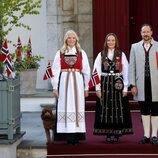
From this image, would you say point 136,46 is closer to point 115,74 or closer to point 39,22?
point 115,74

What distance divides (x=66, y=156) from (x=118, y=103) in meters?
1.05

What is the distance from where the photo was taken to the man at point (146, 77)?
929cm

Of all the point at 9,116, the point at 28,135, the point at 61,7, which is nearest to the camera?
the point at 9,116

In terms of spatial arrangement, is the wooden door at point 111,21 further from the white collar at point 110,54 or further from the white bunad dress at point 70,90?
the white bunad dress at point 70,90

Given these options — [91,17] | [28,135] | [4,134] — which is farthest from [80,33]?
[4,134]

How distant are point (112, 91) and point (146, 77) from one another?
0.52 metres

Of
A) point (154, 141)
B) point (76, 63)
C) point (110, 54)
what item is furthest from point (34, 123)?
point (154, 141)

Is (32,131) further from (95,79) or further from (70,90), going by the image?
(95,79)

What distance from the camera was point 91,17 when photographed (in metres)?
13.6

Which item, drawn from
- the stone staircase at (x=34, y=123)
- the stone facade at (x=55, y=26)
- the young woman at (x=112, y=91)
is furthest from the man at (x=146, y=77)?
the stone facade at (x=55, y=26)

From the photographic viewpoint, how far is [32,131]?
34.9 ft

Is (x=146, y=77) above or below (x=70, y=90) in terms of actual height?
above

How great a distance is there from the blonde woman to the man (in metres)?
0.71

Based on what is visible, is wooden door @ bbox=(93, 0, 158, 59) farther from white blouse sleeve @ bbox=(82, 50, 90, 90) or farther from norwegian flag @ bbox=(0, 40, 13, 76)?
norwegian flag @ bbox=(0, 40, 13, 76)
